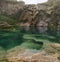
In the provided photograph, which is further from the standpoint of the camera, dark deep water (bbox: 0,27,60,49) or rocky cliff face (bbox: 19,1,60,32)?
rocky cliff face (bbox: 19,1,60,32)

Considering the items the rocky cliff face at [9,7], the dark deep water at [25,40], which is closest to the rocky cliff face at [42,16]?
the rocky cliff face at [9,7]

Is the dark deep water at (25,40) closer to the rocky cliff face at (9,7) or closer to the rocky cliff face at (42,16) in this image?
the rocky cliff face at (42,16)

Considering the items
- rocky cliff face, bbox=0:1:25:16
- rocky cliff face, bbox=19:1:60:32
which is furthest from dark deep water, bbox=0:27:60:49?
rocky cliff face, bbox=0:1:25:16

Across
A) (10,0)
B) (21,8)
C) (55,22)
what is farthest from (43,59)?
(10,0)

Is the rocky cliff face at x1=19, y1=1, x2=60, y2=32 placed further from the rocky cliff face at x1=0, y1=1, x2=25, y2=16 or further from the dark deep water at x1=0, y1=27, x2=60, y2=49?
the dark deep water at x1=0, y1=27, x2=60, y2=49

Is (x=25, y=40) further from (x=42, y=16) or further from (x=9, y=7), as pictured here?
(x=9, y=7)

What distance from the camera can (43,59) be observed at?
75.9ft

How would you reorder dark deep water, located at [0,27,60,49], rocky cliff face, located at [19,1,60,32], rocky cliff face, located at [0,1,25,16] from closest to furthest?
1. dark deep water, located at [0,27,60,49]
2. rocky cliff face, located at [19,1,60,32]
3. rocky cliff face, located at [0,1,25,16]

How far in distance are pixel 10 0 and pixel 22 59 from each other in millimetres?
102898

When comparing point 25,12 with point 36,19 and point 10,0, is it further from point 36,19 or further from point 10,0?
point 10,0

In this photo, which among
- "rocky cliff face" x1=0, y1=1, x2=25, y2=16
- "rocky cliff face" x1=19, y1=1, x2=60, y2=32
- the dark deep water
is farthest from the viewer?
"rocky cliff face" x1=0, y1=1, x2=25, y2=16

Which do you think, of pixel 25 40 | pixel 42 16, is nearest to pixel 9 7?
pixel 42 16

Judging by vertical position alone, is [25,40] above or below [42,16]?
above

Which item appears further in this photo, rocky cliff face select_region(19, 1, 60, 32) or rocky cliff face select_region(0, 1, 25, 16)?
rocky cliff face select_region(0, 1, 25, 16)
